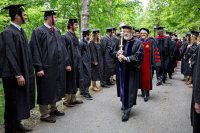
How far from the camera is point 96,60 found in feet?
36.1

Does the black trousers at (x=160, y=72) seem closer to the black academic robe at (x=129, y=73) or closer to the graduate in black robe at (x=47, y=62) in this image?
the black academic robe at (x=129, y=73)

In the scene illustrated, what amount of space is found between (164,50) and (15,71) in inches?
347

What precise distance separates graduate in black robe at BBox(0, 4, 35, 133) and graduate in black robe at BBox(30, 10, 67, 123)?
592mm

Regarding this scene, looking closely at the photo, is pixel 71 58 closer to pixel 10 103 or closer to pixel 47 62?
pixel 47 62

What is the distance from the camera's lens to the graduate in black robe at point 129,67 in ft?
23.6

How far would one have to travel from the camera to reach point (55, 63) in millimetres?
6805

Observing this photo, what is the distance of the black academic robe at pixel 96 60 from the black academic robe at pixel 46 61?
3.90 m

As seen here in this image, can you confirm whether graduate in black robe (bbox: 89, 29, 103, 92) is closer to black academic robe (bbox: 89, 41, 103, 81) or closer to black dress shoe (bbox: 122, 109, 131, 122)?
black academic robe (bbox: 89, 41, 103, 81)

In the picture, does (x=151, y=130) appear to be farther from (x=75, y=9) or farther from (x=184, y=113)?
(x=75, y=9)

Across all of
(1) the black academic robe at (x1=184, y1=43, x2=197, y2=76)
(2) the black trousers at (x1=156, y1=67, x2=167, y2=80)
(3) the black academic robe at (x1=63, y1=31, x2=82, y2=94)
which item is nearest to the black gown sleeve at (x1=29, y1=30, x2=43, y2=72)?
(3) the black academic robe at (x1=63, y1=31, x2=82, y2=94)

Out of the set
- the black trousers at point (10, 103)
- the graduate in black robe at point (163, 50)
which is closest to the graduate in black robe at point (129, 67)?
the black trousers at point (10, 103)

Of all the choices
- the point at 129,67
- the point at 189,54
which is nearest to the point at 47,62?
the point at 129,67

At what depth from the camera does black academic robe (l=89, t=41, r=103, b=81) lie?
10.8m

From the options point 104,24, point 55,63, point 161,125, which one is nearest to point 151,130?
point 161,125
